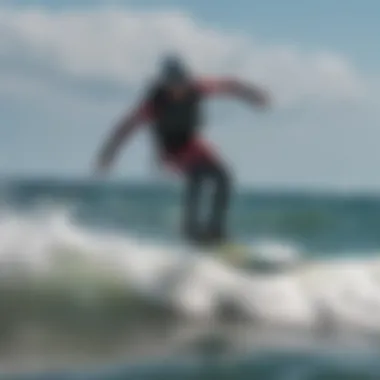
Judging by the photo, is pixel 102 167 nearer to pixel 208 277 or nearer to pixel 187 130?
pixel 187 130

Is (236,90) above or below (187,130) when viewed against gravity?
above

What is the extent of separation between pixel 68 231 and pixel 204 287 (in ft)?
1.99

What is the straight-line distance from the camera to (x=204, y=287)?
3.92 m

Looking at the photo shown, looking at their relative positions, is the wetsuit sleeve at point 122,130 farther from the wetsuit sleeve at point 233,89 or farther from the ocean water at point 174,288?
the wetsuit sleeve at point 233,89

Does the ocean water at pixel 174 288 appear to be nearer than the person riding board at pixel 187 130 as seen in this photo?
Yes

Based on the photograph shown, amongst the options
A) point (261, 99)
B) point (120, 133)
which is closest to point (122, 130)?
point (120, 133)

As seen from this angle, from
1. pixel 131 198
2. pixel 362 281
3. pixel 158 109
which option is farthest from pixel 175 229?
pixel 362 281

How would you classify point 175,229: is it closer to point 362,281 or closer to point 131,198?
point 131,198

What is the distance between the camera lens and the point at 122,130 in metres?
3.90

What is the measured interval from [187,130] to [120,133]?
25cm

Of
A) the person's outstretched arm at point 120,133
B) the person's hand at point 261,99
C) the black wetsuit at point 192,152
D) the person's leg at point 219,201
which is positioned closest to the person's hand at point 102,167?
the person's outstretched arm at point 120,133

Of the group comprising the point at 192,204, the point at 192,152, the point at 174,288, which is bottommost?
the point at 174,288

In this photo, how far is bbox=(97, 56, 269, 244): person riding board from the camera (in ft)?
12.8

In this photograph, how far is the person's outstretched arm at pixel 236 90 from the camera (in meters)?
3.94
